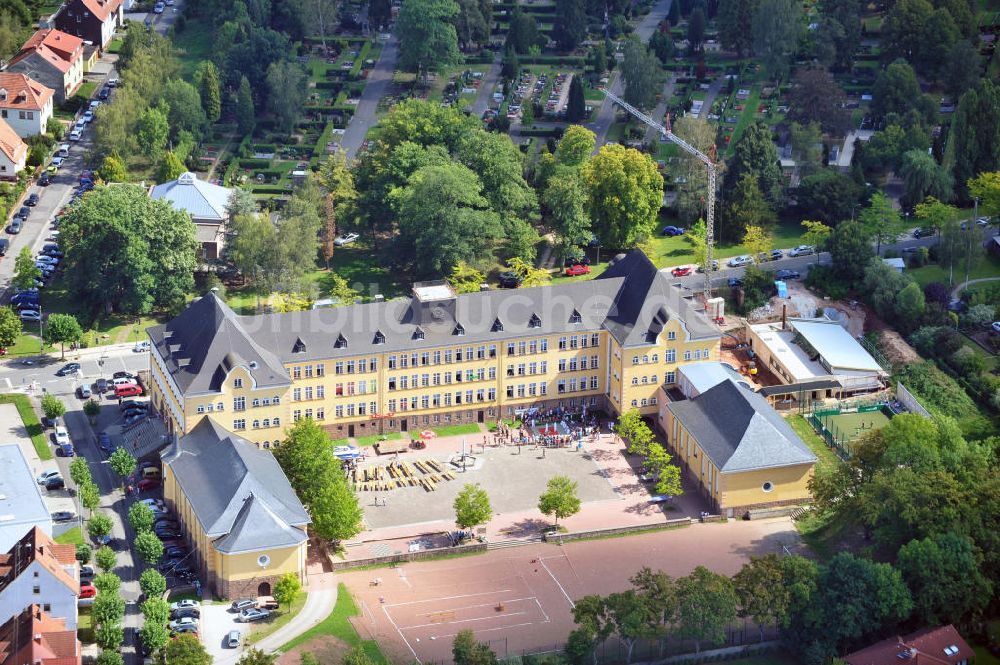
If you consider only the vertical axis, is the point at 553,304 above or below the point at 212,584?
above

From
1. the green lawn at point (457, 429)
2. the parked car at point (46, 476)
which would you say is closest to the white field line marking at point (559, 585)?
the green lawn at point (457, 429)

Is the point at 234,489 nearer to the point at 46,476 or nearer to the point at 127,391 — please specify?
the point at 46,476

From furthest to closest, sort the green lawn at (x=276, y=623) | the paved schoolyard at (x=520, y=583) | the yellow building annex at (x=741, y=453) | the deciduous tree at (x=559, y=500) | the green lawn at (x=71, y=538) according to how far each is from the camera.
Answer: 1. the yellow building annex at (x=741, y=453)
2. the deciduous tree at (x=559, y=500)
3. the green lawn at (x=71, y=538)
4. the paved schoolyard at (x=520, y=583)
5. the green lawn at (x=276, y=623)

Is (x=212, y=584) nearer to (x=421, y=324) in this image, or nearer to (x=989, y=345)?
(x=421, y=324)

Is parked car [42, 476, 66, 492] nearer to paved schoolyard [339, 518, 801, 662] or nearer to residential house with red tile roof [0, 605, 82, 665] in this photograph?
residential house with red tile roof [0, 605, 82, 665]

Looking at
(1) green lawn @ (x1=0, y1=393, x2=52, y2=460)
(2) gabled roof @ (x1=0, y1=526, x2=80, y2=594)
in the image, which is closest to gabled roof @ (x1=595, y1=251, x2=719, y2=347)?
(1) green lawn @ (x1=0, y1=393, x2=52, y2=460)

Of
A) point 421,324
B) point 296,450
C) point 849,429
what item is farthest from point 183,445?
point 849,429

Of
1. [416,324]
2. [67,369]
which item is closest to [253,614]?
[416,324]

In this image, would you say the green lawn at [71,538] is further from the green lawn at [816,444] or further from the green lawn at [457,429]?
the green lawn at [816,444]
